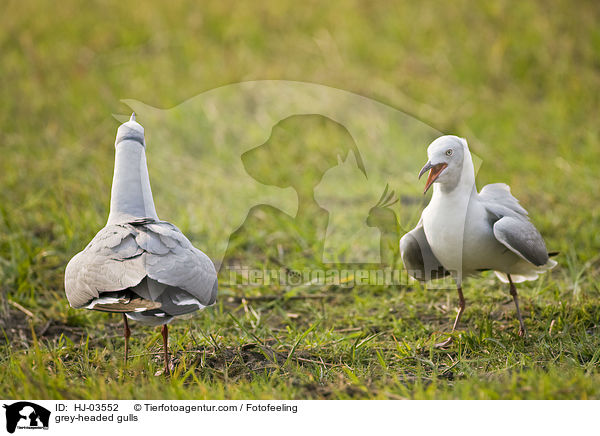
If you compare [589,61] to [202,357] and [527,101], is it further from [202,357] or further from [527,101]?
[202,357]

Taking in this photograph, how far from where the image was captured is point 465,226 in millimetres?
3896

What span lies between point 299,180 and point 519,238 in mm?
3424

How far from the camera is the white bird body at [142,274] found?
3.27m

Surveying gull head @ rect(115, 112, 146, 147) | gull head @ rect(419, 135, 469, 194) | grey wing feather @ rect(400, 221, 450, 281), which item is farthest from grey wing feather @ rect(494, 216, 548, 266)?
gull head @ rect(115, 112, 146, 147)

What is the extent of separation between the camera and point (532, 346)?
3.93 m

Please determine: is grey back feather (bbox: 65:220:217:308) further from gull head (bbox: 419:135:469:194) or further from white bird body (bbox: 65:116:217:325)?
gull head (bbox: 419:135:469:194)

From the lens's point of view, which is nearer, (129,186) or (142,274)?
(142,274)

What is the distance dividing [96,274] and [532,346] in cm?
241

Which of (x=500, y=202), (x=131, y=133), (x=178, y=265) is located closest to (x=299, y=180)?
(x=500, y=202)

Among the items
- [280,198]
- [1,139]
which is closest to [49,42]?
[1,139]

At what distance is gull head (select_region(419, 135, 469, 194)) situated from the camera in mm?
3758
